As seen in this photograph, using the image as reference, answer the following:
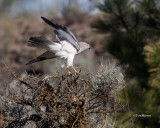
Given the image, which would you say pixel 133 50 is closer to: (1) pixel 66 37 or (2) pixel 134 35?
(2) pixel 134 35

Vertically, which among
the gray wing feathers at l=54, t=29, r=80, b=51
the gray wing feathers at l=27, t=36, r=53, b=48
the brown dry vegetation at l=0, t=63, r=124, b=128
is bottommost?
the brown dry vegetation at l=0, t=63, r=124, b=128

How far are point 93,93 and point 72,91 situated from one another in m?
0.28

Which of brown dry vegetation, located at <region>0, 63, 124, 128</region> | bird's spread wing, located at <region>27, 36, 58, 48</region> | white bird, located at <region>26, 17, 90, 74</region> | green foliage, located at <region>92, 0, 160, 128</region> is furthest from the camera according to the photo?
green foliage, located at <region>92, 0, 160, 128</region>

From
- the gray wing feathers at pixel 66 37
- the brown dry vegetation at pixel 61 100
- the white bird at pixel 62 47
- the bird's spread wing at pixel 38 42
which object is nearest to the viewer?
the brown dry vegetation at pixel 61 100

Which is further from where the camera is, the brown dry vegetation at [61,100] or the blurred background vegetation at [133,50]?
the blurred background vegetation at [133,50]

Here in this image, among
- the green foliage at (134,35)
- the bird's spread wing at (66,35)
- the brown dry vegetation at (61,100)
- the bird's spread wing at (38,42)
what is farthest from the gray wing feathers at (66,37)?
the green foliage at (134,35)

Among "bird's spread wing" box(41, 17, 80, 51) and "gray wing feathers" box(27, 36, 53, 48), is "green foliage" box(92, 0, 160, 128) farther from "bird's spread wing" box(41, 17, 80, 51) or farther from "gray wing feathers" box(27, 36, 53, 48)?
"gray wing feathers" box(27, 36, 53, 48)

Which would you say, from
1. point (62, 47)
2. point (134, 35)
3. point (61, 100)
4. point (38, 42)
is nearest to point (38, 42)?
point (38, 42)

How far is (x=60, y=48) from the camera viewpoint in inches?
164

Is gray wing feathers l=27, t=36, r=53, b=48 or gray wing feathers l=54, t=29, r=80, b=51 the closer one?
gray wing feathers l=27, t=36, r=53, b=48

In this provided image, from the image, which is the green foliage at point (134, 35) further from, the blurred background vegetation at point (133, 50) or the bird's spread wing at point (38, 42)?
the bird's spread wing at point (38, 42)

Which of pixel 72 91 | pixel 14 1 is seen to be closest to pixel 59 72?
pixel 72 91

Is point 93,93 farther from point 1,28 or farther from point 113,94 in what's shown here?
point 1,28

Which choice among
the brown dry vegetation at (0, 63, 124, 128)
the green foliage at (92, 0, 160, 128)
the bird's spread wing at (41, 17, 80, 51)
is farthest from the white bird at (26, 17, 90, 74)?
the green foliage at (92, 0, 160, 128)
